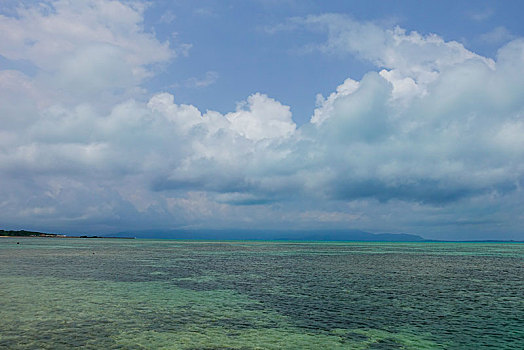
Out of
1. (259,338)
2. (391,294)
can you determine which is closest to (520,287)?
(391,294)

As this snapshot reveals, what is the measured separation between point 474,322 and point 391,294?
11.4m

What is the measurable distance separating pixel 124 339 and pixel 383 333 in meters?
14.8

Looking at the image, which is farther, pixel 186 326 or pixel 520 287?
pixel 520 287

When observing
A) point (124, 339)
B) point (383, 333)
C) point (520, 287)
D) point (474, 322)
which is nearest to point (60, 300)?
point (124, 339)

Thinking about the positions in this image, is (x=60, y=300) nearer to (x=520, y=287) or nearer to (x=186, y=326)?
(x=186, y=326)

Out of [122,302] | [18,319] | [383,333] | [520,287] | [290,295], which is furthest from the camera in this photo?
[520,287]

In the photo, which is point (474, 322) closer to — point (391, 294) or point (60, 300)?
point (391, 294)

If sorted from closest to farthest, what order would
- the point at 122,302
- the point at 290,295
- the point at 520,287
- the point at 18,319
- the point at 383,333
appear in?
the point at 383,333 < the point at 18,319 < the point at 122,302 < the point at 290,295 < the point at 520,287

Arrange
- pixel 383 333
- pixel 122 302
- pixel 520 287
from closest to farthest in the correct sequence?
1. pixel 383 333
2. pixel 122 302
3. pixel 520 287

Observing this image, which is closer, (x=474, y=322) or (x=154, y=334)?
(x=154, y=334)

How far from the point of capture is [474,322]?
26.1m

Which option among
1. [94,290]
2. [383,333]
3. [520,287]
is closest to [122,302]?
[94,290]

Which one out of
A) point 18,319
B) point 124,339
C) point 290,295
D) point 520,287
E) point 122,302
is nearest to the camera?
point 124,339

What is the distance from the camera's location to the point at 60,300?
31.6 metres
